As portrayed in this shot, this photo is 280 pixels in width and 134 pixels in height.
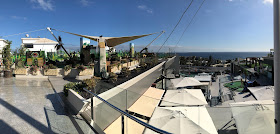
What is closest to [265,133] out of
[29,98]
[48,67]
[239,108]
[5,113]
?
[239,108]

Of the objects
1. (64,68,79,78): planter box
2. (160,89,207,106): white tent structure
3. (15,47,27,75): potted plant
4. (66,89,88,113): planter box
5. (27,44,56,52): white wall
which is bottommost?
(160,89,207,106): white tent structure

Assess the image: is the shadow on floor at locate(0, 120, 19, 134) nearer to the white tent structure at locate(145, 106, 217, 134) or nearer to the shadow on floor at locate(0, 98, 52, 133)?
the shadow on floor at locate(0, 98, 52, 133)

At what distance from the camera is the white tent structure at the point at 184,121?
5.68m

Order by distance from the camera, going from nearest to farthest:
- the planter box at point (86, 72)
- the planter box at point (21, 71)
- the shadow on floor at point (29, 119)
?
the shadow on floor at point (29, 119)
the planter box at point (86, 72)
the planter box at point (21, 71)

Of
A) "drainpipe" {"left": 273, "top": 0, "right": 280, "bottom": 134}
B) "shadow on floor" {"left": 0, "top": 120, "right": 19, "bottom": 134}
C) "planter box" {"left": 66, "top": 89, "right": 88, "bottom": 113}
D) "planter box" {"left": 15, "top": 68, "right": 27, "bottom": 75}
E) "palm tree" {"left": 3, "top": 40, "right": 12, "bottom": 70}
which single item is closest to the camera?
"drainpipe" {"left": 273, "top": 0, "right": 280, "bottom": 134}

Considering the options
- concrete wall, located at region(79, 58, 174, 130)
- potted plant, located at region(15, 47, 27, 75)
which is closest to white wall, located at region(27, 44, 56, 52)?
potted plant, located at region(15, 47, 27, 75)

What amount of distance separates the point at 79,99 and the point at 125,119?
323cm

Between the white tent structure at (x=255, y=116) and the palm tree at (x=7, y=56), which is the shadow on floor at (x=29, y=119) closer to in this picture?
the white tent structure at (x=255, y=116)

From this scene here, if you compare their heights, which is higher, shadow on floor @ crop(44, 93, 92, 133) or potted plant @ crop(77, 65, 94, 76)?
potted plant @ crop(77, 65, 94, 76)

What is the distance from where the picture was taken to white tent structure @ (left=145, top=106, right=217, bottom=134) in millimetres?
5684

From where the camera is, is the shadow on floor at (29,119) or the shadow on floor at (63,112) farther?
the shadow on floor at (63,112)

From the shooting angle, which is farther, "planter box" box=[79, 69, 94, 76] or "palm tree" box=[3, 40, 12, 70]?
"palm tree" box=[3, 40, 12, 70]

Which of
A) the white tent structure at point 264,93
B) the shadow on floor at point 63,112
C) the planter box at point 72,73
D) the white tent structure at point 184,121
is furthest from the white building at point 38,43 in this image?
the white tent structure at point 264,93

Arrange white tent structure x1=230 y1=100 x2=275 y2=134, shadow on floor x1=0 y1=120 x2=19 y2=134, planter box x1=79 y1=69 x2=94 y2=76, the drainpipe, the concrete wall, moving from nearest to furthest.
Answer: the drainpipe → the concrete wall → white tent structure x1=230 y1=100 x2=275 y2=134 → shadow on floor x1=0 y1=120 x2=19 y2=134 → planter box x1=79 y1=69 x2=94 y2=76
